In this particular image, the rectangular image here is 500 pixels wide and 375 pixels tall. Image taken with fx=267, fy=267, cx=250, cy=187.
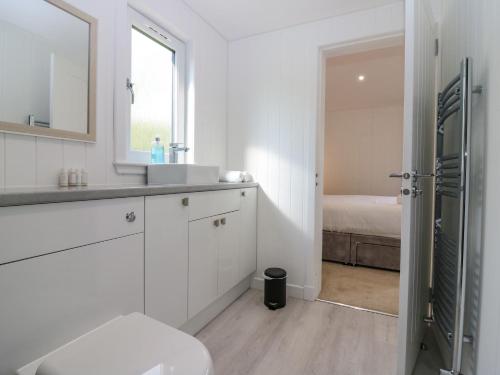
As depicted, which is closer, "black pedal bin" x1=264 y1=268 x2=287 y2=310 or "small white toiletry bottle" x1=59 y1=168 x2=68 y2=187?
"small white toiletry bottle" x1=59 y1=168 x2=68 y2=187

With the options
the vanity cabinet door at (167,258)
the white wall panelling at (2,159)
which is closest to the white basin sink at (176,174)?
the vanity cabinet door at (167,258)

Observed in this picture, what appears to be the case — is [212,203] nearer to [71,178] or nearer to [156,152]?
[156,152]

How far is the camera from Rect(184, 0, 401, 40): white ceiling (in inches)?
78.5

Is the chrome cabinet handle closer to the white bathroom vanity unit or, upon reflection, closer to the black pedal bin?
the white bathroom vanity unit

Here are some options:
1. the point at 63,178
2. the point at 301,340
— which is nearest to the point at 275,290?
the point at 301,340

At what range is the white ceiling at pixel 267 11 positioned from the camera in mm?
1994

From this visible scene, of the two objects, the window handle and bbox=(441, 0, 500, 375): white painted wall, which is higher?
the window handle

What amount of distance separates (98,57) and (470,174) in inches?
76.2

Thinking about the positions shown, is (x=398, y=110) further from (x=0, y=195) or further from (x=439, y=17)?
(x=0, y=195)

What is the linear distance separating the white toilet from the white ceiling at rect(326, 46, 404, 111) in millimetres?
3277

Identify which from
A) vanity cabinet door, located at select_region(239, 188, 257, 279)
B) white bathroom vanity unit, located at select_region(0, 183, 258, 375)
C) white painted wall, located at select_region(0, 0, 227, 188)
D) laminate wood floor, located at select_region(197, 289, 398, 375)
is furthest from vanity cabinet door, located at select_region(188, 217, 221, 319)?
white painted wall, located at select_region(0, 0, 227, 188)

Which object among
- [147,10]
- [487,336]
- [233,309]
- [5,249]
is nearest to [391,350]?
[487,336]

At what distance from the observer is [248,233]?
230 cm

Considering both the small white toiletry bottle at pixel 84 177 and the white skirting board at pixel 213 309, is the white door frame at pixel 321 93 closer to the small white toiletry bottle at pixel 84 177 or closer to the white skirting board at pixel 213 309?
the white skirting board at pixel 213 309
